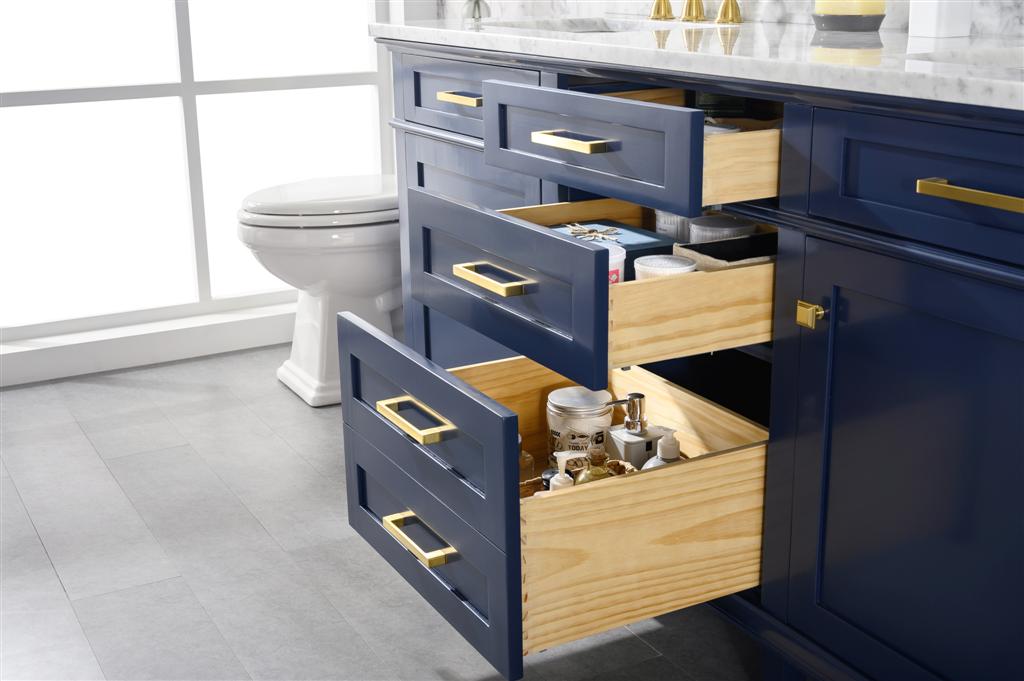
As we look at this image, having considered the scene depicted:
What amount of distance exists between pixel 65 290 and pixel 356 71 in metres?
0.97

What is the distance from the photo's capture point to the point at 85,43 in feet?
9.80

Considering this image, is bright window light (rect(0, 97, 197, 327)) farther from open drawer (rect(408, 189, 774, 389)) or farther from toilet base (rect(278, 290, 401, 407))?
open drawer (rect(408, 189, 774, 389))

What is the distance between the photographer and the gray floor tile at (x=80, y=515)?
186cm

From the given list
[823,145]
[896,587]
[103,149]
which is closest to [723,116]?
[823,145]

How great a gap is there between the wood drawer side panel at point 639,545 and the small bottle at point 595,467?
156 millimetres

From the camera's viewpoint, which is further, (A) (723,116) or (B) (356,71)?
(B) (356,71)

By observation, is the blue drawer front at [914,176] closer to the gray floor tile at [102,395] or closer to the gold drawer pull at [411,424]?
the gold drawer pull at [411,424]

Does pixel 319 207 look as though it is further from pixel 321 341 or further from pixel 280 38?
pixel 280 38

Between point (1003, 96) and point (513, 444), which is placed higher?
point (1003, 96)

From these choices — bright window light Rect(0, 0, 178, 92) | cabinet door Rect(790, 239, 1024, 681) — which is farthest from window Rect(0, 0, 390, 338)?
cabinet door Rect(790, 239, 1024, 681)

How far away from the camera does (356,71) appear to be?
3178 millimetres

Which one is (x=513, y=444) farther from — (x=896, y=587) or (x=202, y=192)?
(x=202, y=192)

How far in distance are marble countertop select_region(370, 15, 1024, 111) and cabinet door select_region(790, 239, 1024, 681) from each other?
18 centimetres

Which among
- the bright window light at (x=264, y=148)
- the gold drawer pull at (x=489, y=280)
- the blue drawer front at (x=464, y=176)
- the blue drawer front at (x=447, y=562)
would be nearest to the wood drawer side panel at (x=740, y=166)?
the gold drawer pull at (x=489, y=280)
